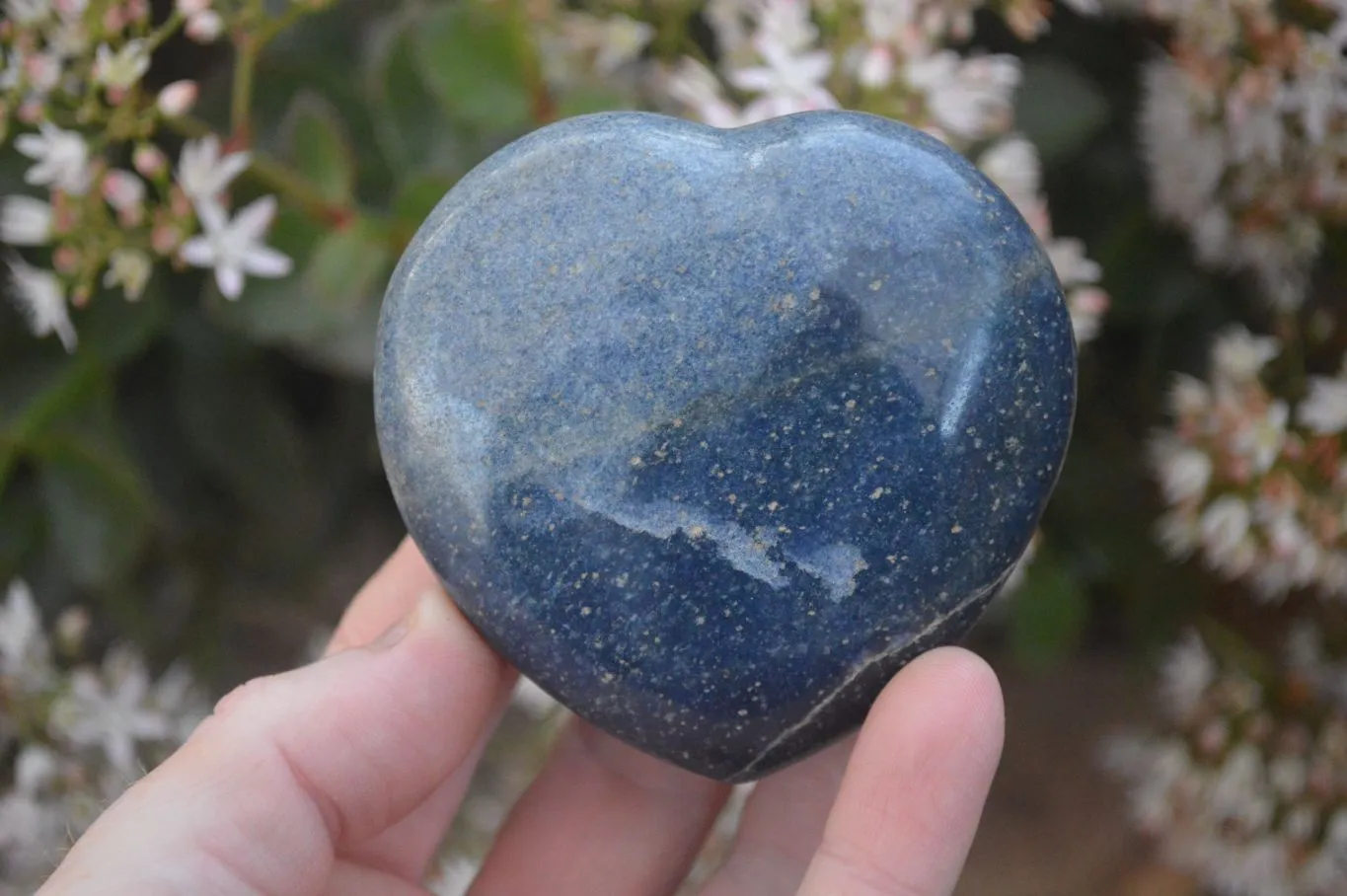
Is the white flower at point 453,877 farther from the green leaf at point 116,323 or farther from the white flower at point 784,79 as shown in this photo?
the white flower at point 784,79

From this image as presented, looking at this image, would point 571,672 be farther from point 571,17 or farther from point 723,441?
point 571,17

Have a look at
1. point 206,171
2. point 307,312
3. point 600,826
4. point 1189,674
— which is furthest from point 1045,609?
point 206,171

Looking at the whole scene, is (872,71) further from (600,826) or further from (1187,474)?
(600,826)

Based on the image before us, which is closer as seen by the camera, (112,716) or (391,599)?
(391,599)

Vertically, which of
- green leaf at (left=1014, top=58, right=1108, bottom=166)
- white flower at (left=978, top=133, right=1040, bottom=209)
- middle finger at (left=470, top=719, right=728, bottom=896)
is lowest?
middle finger at (left=470, top=719, right=728, bottom=896)

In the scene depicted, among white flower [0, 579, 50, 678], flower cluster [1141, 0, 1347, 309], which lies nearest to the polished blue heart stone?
flower cluster [1141, 0, 1347, 309]

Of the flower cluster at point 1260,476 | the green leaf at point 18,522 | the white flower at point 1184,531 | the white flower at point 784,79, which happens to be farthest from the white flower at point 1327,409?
the green leaf at point 18,522

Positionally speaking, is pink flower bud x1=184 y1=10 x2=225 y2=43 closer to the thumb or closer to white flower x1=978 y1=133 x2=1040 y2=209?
the thumb
